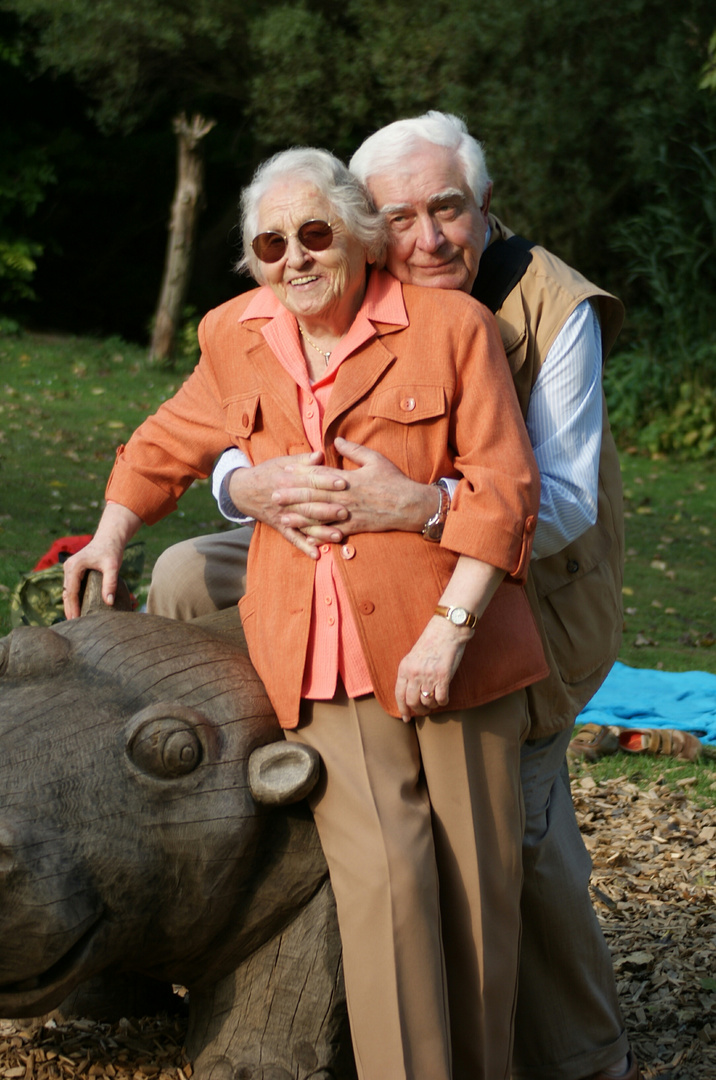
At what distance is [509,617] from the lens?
253 centimetres

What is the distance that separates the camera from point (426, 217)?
269cm

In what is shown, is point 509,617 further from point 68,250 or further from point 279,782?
point 68,250

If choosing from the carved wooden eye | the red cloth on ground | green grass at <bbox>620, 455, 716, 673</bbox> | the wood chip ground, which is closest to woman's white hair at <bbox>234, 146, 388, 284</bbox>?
the carved wooden eye

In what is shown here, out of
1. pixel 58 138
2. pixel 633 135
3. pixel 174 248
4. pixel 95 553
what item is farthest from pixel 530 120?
pixel 95 553

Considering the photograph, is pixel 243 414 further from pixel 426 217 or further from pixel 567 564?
pixel 567 564

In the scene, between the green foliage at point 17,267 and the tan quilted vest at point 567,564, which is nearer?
the tan quilted vest at point 567,564

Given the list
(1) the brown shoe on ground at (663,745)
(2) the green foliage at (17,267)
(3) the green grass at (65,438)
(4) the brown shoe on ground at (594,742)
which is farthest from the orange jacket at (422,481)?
(2) the green foliage at (17,267)

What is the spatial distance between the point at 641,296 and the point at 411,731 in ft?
53.2

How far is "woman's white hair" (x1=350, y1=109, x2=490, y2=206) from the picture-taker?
2.72 meters

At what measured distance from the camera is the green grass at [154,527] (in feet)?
25.3

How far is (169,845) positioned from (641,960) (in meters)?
2.03

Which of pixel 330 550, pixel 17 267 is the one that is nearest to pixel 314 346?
pixel 330 550

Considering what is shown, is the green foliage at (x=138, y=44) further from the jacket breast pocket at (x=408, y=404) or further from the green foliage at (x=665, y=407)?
the jacket breast pocket at (x=408, y=404)

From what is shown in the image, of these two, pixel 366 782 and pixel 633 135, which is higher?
pixel 633 135
